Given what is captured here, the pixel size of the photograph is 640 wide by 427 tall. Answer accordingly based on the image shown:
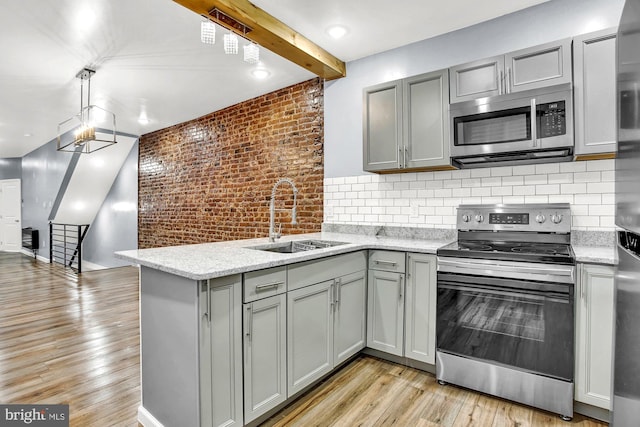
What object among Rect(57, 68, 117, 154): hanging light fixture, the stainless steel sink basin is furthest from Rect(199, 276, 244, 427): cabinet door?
Rect(57, 68, 117, 154): hanging light fixture

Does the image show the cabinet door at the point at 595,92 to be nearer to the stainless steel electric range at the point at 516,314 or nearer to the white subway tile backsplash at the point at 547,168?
the white subway tile backsplash at the point at 547,168

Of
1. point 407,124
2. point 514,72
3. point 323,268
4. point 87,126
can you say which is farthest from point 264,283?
point 87,126

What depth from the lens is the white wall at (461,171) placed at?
2346mm

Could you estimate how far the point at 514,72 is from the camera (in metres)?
2.33

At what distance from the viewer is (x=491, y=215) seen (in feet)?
8.57

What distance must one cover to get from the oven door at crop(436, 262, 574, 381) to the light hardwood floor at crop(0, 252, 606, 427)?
0.94ft

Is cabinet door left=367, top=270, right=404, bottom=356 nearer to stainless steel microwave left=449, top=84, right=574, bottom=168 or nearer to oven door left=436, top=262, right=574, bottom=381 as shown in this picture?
oven door left=436, top=262, right=574, bottom=381

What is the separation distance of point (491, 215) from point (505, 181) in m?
0.30

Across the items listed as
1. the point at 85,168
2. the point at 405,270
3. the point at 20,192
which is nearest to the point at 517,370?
the point at 405,270

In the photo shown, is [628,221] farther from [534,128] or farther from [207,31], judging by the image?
[207,31]

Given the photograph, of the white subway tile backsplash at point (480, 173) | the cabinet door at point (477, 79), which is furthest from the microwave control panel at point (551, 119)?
the white subway tile backsplash at point (480, 173)

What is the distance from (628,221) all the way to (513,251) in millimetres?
1215

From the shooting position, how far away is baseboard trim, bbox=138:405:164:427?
181cm

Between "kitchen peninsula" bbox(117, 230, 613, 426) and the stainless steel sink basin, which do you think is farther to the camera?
the stainless steel sink basin
